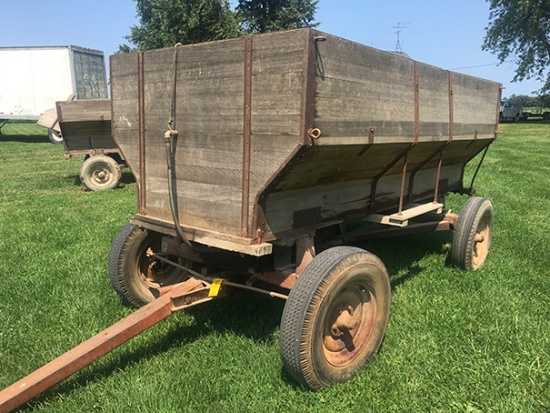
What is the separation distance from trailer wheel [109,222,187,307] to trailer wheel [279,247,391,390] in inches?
65.4

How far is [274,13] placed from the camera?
110 ft

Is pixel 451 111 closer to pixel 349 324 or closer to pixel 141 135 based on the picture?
pixel 349 324

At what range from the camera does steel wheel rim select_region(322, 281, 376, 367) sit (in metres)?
3.02

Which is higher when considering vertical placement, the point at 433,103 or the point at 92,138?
the point at 433,103

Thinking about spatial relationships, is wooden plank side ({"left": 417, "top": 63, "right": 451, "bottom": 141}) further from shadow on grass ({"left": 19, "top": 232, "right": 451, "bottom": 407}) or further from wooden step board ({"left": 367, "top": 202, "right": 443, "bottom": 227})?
shadow on grass ({"left": 19, "top": 232, "right": 451, "bottom": 407})

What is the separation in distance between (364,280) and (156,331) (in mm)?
1758

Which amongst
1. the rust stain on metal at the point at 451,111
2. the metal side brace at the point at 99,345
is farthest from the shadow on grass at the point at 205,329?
the rust stain on metal at the point at 451,111

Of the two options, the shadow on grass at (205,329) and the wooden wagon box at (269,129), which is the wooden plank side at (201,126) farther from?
the shadow on grass at (205,329)

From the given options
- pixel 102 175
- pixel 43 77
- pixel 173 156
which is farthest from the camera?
pixel 43 77

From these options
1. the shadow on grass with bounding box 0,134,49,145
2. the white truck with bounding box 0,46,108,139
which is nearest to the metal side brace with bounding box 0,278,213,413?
the white truck with bounding box 0,46,108,139

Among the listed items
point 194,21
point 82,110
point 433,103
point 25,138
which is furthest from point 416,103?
point 194,21

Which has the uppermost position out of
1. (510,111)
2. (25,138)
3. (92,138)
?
(510,111)

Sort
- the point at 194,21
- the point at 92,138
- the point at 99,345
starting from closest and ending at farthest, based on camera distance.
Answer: the point at 99,345, the point at 92,138, the point at 194,21

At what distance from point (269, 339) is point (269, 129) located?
67.6 inches
